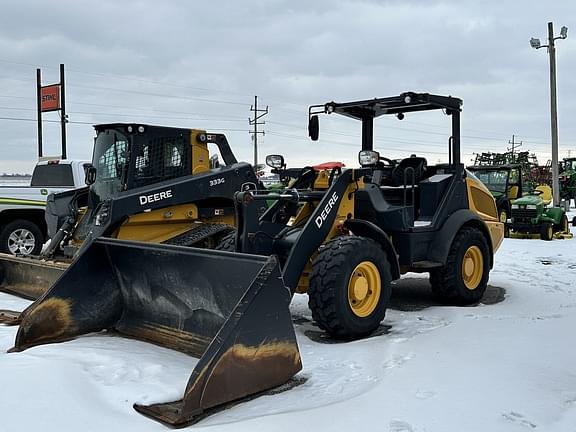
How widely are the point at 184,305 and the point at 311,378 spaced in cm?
130

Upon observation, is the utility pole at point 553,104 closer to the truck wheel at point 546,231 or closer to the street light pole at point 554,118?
the street light pole at point 554,118

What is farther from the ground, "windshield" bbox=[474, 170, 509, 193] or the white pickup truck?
"windshield" bbox=[474, 170, 509, 193]

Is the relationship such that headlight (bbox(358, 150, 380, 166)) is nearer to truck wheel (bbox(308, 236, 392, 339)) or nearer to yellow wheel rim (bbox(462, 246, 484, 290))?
truck wheel (bbox(308, 236, 392, 339))

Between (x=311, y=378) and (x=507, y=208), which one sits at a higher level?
(x=507, y=208)

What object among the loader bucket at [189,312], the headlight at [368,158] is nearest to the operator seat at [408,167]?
the headlight at [368,158]

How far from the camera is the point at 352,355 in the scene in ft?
15.9

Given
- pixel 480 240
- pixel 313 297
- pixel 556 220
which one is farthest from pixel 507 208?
pixel 313 297

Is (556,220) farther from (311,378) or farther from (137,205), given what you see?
(311,378)

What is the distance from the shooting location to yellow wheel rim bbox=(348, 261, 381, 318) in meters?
5.37

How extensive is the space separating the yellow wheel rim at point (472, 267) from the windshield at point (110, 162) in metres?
4.24

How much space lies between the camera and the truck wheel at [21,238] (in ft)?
34.8

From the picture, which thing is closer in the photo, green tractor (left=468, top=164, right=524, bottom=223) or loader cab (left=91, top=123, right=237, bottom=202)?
loader cab (left=91, top=123, right=237, bottom=202)

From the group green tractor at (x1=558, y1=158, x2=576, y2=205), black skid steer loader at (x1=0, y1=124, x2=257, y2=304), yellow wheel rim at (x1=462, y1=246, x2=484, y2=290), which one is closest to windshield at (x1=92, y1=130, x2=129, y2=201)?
black skid steer loader at (x1=0, y1=124, x2=257, y2=304)

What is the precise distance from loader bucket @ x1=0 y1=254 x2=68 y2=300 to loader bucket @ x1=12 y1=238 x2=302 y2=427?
189cm
